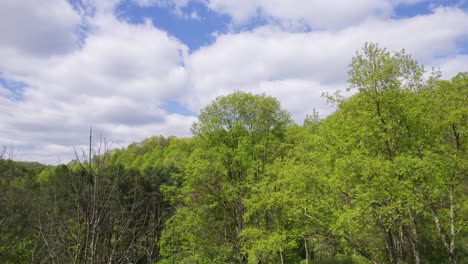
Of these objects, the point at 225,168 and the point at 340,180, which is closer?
the point at 340,180

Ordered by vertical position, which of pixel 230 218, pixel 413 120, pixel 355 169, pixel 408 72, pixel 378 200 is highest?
pixel 408 72

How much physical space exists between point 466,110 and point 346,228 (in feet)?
27.0

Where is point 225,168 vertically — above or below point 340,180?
above

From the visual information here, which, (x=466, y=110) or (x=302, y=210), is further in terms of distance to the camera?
(x=302, y=210)

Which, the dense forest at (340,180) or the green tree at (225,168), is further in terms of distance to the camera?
the green tree at (225,168)

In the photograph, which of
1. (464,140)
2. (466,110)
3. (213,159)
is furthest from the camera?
(213,159)

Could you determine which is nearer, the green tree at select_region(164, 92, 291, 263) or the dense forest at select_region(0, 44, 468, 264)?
the dense forest at select_region(0, 44, 468, 264)

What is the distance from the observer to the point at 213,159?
23391mm

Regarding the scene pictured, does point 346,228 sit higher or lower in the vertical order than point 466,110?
lower

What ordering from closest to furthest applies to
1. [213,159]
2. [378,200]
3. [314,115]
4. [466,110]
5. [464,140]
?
[378,200], [466,110], [464,140], [213,159], [314,115]

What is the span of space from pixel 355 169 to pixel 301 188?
10.3 feet

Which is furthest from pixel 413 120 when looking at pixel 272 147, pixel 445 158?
pixel 272 147

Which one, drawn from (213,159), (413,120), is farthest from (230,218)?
(413,120)

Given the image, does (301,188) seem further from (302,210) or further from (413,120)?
(413,120)
